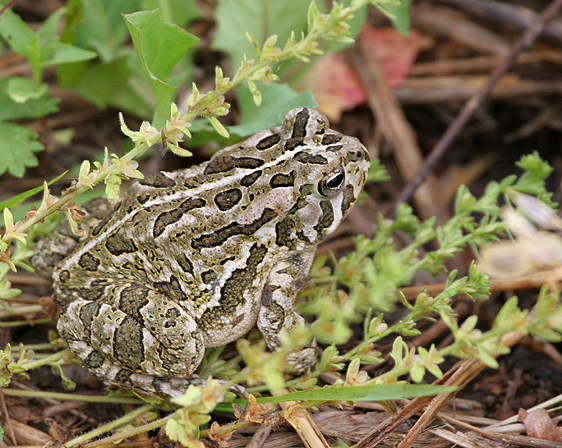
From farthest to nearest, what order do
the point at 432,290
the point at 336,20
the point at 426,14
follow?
the point at 426,14, the point at 432,290, the point at 336,20

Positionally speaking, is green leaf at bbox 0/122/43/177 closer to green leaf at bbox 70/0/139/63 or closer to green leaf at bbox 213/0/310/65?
green leaf at bbox 70/0/139/63

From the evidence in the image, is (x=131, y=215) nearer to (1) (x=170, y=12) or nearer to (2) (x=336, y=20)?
(2) (x=336, y=20)

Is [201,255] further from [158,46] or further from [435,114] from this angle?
[435,114]

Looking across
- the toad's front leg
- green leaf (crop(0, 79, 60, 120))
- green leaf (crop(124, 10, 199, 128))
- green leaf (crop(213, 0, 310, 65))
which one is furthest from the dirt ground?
green leaf (crop(124, 10, 199, 128))

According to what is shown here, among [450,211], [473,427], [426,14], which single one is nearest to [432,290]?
[473,427]

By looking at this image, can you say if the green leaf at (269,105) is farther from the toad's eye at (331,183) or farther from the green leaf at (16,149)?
the green leaf at (16,149)

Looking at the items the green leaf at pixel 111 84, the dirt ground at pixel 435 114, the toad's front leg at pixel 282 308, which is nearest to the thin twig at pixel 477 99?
the dirt ground at pixel 435 114
